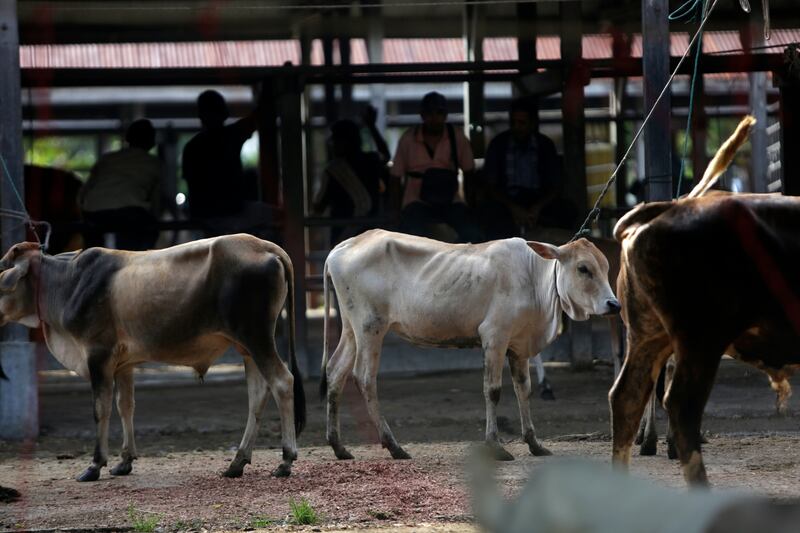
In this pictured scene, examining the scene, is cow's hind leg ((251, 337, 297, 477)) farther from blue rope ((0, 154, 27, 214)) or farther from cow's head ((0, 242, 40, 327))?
blue rope ((0, 154, 27, 214))

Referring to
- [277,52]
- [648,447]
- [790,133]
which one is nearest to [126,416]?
[648,447]

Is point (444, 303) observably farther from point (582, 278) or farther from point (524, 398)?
point (582, 278)

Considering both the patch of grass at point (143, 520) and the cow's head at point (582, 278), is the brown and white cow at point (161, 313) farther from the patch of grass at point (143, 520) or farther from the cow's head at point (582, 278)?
the cow's head at point (582, 278)

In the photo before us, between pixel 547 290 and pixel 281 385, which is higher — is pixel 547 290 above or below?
above

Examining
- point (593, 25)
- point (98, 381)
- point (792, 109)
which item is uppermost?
point (593, 25)

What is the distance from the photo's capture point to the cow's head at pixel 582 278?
8719mm

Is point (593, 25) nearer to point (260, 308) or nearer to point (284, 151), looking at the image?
point (284, 151)

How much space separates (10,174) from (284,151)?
342 cm

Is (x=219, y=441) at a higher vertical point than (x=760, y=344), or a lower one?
lower

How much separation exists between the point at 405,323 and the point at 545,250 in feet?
3.96

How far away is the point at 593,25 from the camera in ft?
55.8

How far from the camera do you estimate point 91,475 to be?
859 cm

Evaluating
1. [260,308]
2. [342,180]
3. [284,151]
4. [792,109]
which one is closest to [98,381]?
[260,308]

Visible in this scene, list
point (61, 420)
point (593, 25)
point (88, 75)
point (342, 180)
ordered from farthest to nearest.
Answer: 1. point (593, 25)
2. point (342, 180)
3. point (88, 75)
4. point (61, 420)
